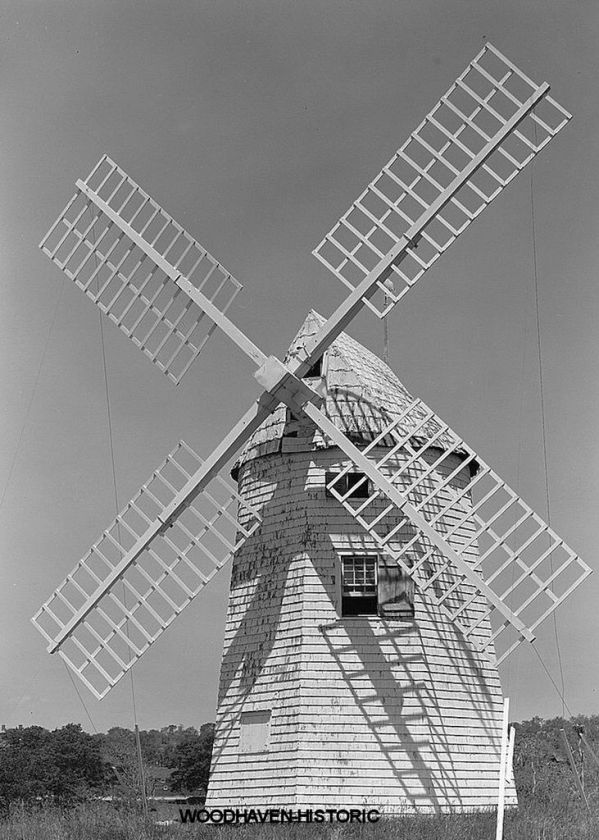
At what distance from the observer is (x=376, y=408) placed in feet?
49.0

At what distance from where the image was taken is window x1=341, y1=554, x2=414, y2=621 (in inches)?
559

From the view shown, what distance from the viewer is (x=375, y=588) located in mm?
14320

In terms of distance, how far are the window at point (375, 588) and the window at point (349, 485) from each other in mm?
860

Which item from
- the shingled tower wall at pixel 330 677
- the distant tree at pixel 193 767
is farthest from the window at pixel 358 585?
the distant tree at pixel 193 767

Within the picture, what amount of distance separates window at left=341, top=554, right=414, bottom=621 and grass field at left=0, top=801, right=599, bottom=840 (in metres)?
2.52

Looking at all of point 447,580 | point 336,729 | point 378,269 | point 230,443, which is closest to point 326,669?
point 336,729

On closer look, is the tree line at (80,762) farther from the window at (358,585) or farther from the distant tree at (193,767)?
the window at (358,585)

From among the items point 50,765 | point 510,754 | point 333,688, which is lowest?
point 510,754

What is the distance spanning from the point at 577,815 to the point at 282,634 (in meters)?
4.11

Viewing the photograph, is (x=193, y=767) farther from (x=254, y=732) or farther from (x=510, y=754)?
(x=510, y=754)

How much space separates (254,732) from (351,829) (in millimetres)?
2034

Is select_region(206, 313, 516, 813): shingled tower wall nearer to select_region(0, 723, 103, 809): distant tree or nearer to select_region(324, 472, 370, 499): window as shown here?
select_region(324, 472, 370, 499): window

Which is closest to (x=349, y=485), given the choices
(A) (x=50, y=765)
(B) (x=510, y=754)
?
(B) (x=510, y=754)

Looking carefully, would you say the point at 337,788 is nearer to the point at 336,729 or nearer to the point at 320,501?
the point at 336,729
